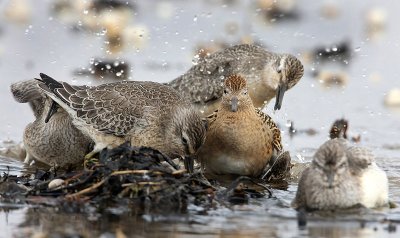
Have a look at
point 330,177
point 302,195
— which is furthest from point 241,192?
point 330,177

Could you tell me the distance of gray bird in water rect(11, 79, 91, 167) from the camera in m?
12.0

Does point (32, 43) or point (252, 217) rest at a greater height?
point (32, 43)

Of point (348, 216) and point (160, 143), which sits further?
point (160, 143)

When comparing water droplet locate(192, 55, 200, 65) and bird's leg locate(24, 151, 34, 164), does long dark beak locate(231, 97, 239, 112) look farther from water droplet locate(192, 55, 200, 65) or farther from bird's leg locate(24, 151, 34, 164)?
water droplet locate(192, 55, 200, 65)

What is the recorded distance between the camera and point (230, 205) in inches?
387

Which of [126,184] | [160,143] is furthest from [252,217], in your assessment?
[160,143]

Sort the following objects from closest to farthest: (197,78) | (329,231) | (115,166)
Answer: (329,231) → (115,166) → (197,78)

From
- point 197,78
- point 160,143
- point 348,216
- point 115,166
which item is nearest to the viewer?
point 348,216

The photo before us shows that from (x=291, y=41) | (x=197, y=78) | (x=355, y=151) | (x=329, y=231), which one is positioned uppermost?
(x=291, y=41)

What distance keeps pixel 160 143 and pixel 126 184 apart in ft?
4.71

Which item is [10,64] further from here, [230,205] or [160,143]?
[230,205]

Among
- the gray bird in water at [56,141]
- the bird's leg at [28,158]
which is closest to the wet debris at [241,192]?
the gray bird in water at [56,141]

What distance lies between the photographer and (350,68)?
1753 cm

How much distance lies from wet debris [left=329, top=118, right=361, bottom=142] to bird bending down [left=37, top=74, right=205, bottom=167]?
10.1ft
